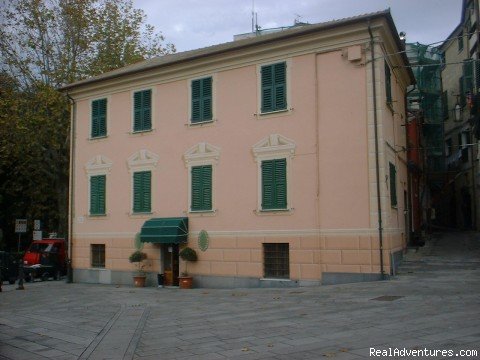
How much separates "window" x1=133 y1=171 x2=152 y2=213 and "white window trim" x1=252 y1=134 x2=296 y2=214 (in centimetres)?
502

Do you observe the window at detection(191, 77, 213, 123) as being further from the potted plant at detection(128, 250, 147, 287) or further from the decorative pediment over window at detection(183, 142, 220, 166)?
the potted plant at detection(128, 250, 147, 287)

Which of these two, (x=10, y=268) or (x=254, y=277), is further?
(x=10, y=268)

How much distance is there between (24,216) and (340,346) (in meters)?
31.8

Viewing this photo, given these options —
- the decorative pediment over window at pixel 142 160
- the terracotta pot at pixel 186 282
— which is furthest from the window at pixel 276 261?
the decorative pediment over window at pixel 142 160

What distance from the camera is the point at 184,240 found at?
19719 millimetres

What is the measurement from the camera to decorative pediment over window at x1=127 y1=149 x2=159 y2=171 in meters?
21.1

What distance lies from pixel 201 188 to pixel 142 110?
455cm

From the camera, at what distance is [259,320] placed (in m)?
11.1

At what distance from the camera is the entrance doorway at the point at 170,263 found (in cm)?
2050

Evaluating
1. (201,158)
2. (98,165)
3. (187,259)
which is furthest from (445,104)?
(98,165)

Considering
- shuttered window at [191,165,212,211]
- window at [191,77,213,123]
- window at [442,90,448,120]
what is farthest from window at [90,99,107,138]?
window at [442,90,448,120]

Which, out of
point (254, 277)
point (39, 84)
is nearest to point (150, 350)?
point (254, 277)

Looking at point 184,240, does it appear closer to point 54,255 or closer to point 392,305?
point 392,305

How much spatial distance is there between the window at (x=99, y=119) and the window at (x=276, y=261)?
9.37 metres
